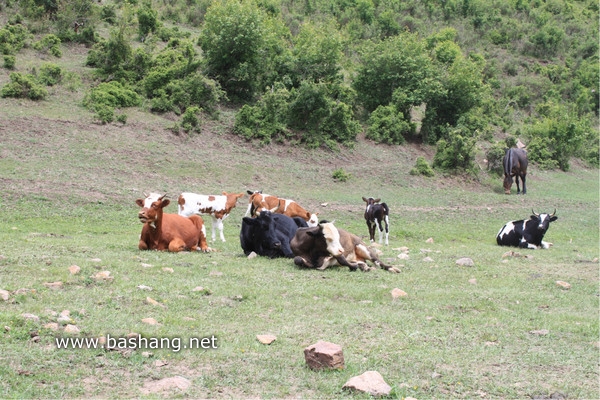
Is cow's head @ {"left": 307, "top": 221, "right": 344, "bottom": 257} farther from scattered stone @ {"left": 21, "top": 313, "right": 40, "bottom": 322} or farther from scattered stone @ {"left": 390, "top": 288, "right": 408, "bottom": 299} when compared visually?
scattered stone @ {"left": 21, "top": 313, "right": 40, "bottom": 322}

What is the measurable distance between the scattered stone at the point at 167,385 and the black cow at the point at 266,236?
736 cm

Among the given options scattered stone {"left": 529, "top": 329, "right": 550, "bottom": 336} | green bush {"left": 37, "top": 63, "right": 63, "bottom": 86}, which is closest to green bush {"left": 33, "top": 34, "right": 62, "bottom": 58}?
green bush {"left": 37, "top": 63, "right": 63, "bottom": 86}

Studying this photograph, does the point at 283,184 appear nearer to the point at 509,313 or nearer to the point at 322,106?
the point at 322,106

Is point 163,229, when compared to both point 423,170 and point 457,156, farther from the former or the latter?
point 457,156

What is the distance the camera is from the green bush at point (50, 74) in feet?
102

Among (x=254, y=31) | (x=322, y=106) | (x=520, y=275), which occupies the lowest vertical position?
(x=520, y=275)

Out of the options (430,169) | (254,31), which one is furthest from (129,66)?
(430,169)

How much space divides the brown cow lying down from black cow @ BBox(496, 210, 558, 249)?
7.68 meters

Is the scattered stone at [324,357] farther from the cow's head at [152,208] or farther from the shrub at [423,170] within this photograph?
the shrub at [423,170]

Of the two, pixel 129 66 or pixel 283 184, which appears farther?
pixel 129 66

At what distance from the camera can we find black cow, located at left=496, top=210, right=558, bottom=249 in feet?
60.5

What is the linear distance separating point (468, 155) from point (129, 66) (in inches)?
742

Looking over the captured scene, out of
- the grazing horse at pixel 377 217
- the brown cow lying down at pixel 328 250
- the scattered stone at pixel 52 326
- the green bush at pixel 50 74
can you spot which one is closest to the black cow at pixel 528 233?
the grazing horse at pixel 377 217

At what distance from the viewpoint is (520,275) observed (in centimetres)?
1238
